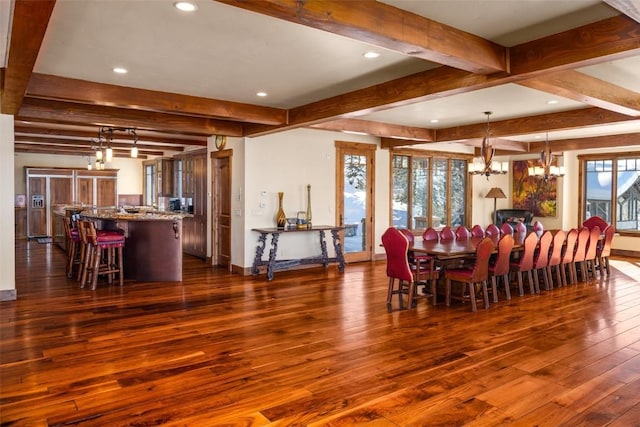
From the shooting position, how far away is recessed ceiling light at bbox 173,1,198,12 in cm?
292

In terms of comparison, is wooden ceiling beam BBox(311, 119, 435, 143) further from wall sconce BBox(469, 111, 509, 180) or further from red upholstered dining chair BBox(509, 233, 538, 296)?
red upholstered dining chair BBox(509, 233, 538, 296)

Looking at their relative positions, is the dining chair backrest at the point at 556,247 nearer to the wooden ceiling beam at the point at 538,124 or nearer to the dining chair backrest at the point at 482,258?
the wooden ceiling beam at the point at 538,124

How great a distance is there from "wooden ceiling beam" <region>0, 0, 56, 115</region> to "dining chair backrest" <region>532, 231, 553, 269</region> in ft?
20.4

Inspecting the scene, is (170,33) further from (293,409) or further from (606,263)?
(606,263)

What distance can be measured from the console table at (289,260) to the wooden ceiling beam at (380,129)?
1737 millimetres

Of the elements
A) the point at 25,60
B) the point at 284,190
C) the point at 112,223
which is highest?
the point at 25,60

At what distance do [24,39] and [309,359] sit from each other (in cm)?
305

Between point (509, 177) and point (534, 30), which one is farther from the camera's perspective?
point (509, 177)

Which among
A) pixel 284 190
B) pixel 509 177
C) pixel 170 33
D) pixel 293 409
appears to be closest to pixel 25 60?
pixel 170 33

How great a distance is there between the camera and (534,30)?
11.3ft

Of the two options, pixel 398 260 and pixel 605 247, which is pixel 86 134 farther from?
pixel 605 247

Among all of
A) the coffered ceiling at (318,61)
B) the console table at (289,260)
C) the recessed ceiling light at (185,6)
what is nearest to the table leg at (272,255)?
the console table at (289,260)

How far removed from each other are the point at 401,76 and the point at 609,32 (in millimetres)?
1945

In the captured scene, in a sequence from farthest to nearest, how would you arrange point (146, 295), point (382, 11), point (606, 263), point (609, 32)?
point (606, 263)
point (146, 295)
point (609, 32)
point (382, 11)
